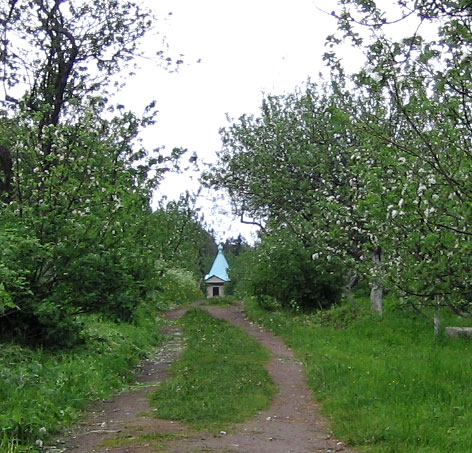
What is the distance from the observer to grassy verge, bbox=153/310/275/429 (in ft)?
27.7

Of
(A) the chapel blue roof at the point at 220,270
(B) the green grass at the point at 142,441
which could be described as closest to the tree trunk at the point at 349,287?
(B) the green grass at the point at 142,441

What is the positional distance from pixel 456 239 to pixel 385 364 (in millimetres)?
3528

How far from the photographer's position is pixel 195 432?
7594 mm

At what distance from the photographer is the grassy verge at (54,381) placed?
7.02 meters

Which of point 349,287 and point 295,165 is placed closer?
point 295,165

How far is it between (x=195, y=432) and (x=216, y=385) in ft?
8.81

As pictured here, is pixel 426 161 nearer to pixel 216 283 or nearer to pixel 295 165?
pixel 295 165

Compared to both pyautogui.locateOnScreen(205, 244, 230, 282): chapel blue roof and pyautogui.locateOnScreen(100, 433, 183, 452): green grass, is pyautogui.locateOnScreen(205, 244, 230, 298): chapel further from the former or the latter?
pyautogui.locateOnScreen(100, 433, 183, 452): green grass

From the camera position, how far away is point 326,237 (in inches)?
677

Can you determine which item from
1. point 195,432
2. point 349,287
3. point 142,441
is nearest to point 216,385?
point 195,432

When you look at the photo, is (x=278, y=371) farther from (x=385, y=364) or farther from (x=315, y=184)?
(x=315, y=184)

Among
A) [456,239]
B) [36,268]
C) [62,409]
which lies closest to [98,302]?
[36,268]

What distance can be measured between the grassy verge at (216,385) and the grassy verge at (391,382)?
0.93 meters

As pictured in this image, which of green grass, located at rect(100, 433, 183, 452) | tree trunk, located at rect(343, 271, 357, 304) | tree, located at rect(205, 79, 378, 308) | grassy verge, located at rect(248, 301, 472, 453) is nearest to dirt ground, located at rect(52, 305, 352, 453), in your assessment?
green grass, located at rect(100, 433, 183, 452)
